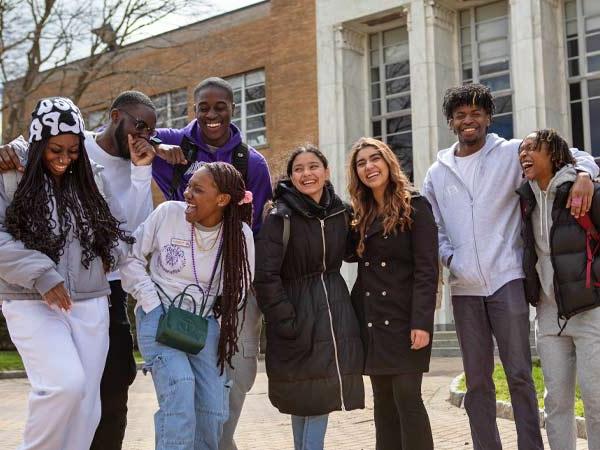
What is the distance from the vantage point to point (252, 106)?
26438 mm

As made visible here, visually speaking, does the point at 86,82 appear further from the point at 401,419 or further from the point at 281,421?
the point at 401,419

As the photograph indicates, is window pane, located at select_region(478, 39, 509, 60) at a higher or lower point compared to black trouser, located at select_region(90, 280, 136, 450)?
higher

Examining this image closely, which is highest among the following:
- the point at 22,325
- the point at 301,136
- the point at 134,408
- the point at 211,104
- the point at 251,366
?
the point at 301,136

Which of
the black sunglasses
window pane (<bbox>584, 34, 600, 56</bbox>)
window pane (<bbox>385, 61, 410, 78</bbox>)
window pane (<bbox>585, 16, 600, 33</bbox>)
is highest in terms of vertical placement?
window pane (<bbox>585, 16, 600, 33</bbox>)

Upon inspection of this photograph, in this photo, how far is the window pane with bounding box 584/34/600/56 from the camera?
66.3ft

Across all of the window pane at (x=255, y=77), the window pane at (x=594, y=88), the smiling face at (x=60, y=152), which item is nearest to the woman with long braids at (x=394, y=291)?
the smiling face at (x=60, y=152)

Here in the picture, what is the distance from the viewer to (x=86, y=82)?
24.3 metres

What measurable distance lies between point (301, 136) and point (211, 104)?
19.2m

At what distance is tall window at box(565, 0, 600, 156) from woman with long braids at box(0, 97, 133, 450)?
59.1 feet

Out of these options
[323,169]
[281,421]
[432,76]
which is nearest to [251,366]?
[323,169]

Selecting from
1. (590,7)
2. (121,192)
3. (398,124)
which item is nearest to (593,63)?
(590,7)

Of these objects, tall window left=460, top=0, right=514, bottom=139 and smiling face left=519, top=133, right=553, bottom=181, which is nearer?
smiling face left=519, top=133, right=553, bottom=181

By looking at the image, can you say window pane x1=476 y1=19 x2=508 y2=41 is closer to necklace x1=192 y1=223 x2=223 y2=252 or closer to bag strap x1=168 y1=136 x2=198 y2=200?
bag strap x1=168 y1=136 x2=198 y2=200

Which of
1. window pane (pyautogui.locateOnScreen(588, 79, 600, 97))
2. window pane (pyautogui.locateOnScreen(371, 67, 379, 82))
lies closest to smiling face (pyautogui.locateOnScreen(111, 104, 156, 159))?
window pane (pyautogui.locateOnScreen(588, 79, 600, 97))
